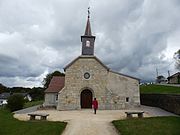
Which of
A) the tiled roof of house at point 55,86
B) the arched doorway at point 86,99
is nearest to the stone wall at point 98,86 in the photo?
the arched doorway at point 86,99

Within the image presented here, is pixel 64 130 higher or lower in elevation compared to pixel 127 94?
lower

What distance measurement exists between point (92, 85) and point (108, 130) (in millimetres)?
15158

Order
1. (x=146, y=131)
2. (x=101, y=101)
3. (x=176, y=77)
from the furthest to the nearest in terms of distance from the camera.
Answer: (x=176, y=77) < (x=101, y=101) < (x=146, y=131)

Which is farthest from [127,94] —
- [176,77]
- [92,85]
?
[176,77]

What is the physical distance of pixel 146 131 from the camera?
1045 centimetres

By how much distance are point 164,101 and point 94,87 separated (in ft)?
27.7

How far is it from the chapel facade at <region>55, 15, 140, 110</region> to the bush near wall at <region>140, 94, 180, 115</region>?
2.07 m

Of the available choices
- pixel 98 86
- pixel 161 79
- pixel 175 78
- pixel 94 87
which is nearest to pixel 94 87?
pixel 94 87

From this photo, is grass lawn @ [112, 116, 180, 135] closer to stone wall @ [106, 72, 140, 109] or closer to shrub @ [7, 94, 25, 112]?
stone wall @ [106, 72, 140, 109]

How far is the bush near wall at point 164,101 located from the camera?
18352 millimetres

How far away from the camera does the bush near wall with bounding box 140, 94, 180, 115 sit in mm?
18352

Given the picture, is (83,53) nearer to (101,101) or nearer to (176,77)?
(101,101)

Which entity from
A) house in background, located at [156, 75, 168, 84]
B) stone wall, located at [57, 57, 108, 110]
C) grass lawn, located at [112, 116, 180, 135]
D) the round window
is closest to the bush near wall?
stone wall, located at [57, 57, 108, 110]

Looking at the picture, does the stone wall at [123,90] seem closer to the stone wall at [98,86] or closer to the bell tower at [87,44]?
the stone wall at [98,86]
